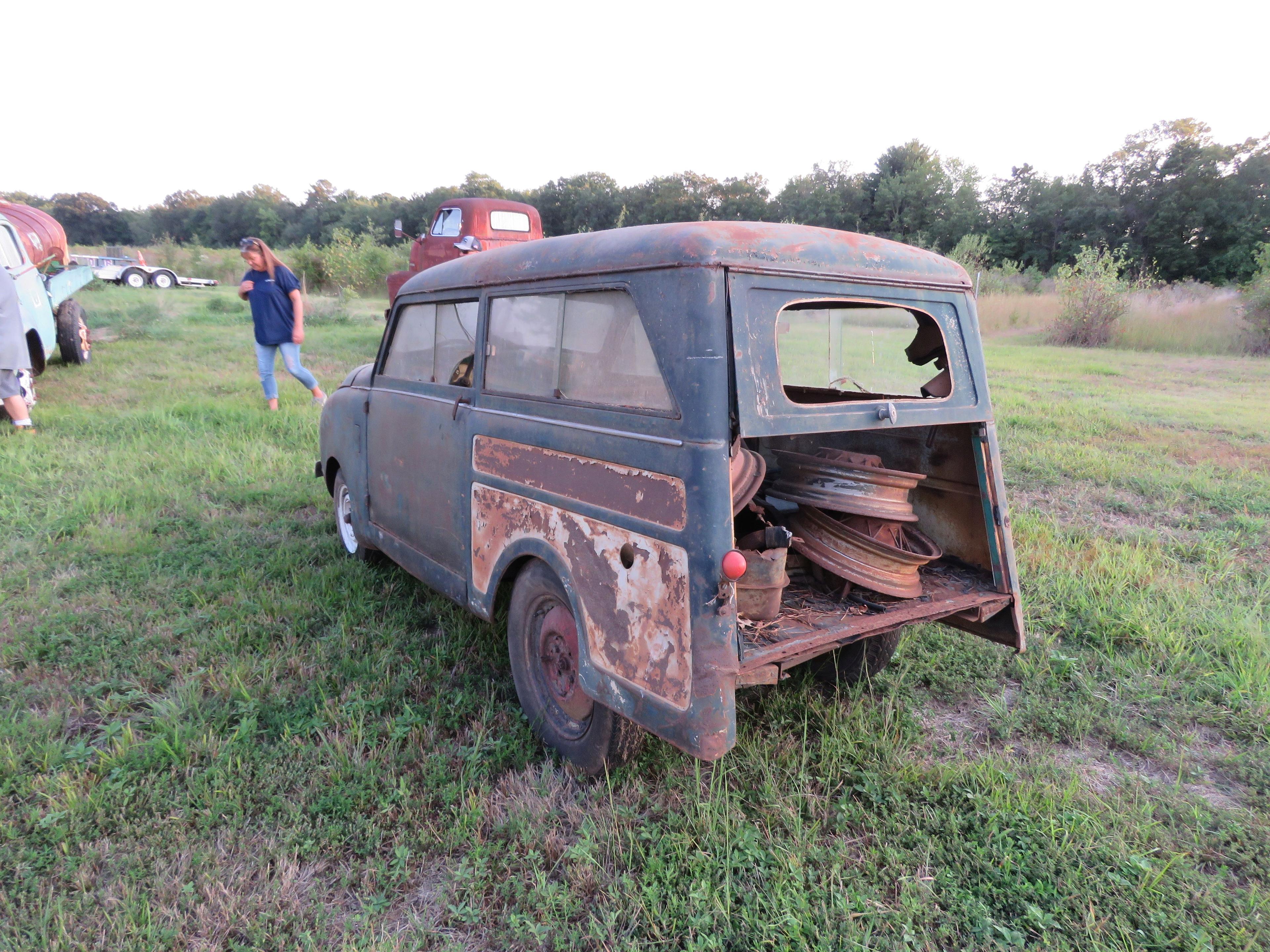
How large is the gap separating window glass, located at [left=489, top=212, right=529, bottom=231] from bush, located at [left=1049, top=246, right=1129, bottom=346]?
12776 millimetres

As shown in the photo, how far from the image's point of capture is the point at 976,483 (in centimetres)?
308

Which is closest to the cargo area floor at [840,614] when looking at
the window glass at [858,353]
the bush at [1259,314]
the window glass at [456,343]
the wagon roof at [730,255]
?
the window glass at [858,353]

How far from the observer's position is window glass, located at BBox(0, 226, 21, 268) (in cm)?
835

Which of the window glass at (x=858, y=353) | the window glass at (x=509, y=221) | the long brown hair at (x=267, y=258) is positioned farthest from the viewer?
the window glass at (x=509, y=221)

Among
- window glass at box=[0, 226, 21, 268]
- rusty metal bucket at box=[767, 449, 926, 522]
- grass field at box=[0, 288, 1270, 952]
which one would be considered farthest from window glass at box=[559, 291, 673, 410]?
window glass at box=[0, 226, 21, 268]

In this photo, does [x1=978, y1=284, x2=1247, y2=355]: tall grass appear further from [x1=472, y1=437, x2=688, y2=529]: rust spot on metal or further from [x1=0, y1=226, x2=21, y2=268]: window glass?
[x1=0, y1=226, x2=21, y2=268]: window glass

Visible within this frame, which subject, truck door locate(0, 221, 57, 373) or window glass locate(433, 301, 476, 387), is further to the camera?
truck door locate(0, 221, 57, 373)

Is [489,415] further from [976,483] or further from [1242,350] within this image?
[1242,350]

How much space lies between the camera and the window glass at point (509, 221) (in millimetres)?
11102

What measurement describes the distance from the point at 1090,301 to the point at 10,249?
64.1 feet

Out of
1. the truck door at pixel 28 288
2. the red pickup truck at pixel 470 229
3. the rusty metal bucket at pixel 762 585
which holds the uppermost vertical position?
the red pickup truck at pixel 470 229

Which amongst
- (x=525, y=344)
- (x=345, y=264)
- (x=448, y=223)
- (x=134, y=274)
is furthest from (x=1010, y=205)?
(x=525, y=344)

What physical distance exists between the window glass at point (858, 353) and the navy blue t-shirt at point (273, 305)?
556 centimetres

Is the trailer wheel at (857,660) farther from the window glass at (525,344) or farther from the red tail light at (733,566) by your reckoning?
the window glass at (525,344)
